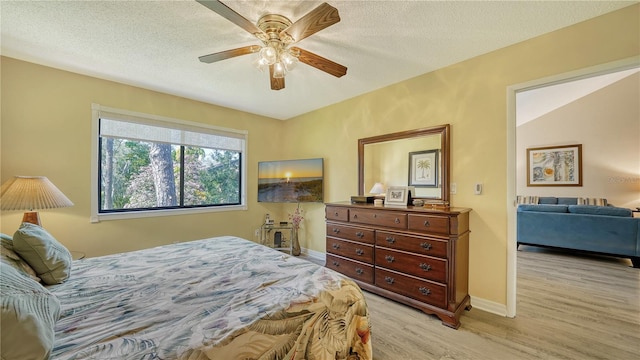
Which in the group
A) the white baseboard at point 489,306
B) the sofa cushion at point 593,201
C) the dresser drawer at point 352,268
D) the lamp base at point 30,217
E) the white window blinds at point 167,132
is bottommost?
the white baseboard at point 489,306

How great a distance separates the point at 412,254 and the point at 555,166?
5.76 metres

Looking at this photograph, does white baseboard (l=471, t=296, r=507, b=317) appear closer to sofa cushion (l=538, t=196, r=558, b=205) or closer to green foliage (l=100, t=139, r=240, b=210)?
green foliage (l=100, t=139, r=240, b=210)

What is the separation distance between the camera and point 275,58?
179 cm

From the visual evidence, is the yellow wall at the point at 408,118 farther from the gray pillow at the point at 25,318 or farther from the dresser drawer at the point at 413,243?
the gray pillow at the point at 25,318

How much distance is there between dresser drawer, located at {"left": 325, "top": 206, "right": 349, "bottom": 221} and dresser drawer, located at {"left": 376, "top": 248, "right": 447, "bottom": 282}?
1.85 feet

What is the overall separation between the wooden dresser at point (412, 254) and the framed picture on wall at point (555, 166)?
201 inches

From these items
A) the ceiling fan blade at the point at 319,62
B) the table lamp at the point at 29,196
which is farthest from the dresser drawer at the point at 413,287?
the table lamp at the point at 29,196

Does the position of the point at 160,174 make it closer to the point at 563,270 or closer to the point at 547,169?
the point at 563,270

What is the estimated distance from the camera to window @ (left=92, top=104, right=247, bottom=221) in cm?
294

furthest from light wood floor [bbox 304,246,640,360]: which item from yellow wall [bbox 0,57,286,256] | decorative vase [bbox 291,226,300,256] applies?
yellow wall [bbox 0,57,286,256]

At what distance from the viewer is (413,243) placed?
231 cm

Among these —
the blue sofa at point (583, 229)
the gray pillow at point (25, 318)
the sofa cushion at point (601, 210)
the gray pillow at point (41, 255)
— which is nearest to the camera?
the gray pillow at point (25, 318)

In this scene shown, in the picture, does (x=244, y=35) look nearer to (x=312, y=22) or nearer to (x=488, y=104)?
(x=312, y=22)

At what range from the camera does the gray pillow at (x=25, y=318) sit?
0.71 metres
